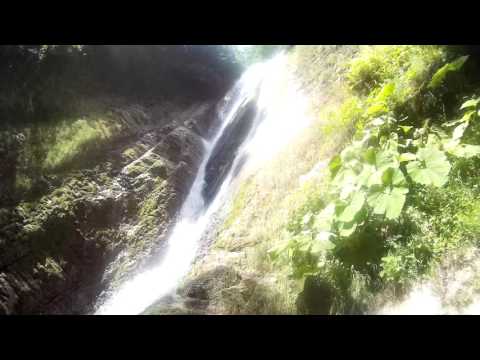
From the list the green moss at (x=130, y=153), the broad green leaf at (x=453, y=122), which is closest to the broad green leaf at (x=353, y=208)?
the broad green leaf at (x=453, y=122)

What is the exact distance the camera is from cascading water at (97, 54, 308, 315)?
342 inches

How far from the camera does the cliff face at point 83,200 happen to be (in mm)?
9453

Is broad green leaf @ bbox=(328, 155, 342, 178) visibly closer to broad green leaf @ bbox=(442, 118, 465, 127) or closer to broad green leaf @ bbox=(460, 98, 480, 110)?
broad green leaf @ bbox=(442, 118, 465, 127)

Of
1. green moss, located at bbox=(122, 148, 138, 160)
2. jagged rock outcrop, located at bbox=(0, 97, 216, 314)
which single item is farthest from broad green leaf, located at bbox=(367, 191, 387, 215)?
green moss, located at bbox=(122, 148, 138, 160)

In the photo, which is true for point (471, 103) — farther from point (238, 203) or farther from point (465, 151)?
point (238, 203)

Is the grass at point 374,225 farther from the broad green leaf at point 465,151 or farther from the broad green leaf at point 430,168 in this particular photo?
the broad green leaf at point 430,168

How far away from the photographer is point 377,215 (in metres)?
3.34

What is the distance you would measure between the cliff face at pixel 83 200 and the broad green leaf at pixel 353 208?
8528mm

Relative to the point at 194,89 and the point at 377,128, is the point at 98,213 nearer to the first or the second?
the point at 377,128

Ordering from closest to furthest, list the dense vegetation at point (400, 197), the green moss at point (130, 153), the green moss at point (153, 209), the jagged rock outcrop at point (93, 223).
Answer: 1. the dense vegetation at point (400, 197)
2. the jagged rock outcrop at point (93, 223)
3. the green moss at point (153, 209)
4. the green moss at point (130, 153)

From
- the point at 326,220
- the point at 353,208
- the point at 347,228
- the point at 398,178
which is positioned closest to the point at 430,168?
the point at 398,178

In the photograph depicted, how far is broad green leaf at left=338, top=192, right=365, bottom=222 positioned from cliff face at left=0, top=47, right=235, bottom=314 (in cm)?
853

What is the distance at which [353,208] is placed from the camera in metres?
3.26
